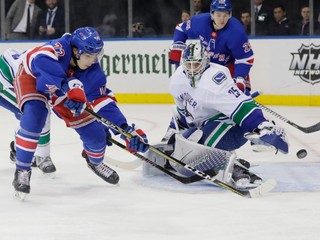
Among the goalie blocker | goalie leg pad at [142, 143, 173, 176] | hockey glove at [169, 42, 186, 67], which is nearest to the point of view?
the goalie blocker

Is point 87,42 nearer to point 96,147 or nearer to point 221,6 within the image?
point 96,147

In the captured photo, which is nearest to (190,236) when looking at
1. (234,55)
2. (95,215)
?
(95,215)

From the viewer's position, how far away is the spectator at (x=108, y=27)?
902 cm

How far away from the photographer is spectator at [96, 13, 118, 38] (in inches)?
355

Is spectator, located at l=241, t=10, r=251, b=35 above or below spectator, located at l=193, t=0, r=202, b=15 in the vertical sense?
below

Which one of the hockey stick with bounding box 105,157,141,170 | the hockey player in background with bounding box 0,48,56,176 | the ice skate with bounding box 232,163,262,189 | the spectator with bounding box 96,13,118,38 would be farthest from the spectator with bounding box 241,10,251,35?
the ice skate with bounding box 232,163,262,189

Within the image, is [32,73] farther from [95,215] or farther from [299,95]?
[299,95]

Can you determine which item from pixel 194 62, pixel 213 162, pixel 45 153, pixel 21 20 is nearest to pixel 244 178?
pixel 213 162

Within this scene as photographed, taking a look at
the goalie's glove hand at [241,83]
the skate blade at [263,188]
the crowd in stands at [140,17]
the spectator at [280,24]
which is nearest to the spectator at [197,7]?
the crowd in stands at [140,17]

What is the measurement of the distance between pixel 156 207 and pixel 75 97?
1.99ft

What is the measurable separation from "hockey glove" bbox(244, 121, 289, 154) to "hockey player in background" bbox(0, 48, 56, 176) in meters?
1.09

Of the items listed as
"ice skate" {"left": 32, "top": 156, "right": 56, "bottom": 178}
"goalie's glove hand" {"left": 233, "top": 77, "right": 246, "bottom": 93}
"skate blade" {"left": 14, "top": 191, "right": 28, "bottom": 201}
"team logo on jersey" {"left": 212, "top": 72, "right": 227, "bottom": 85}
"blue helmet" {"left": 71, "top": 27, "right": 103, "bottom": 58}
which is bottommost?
"ice skate" {"left": 32, "top": 156, "right": 56, "bottom": 178}

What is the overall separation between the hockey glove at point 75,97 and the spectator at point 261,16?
453 centimetres

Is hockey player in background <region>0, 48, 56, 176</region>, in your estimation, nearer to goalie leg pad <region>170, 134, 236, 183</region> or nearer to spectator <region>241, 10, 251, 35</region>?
goalie leg pad <region>170, 134, 236, 183</region>
